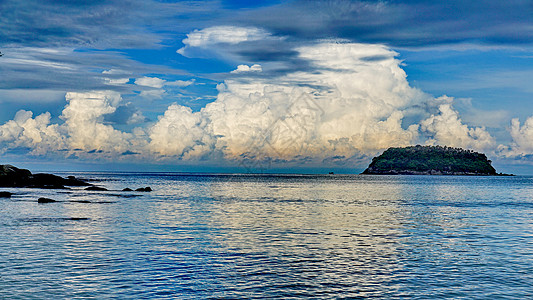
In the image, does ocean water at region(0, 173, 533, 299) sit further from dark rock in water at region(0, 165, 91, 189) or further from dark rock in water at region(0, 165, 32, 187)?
dark rock in water at region(0, 165, 91, 189)

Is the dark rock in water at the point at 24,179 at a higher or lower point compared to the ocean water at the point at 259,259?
higher

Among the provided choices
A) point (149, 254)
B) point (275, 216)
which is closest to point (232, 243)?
point (149, 254)

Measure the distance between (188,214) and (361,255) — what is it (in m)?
32.2

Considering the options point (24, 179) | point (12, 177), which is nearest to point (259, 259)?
point (12, 177)

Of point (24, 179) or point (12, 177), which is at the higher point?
point (12, 177)

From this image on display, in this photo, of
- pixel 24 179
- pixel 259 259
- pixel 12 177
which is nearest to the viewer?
pixel 259 259

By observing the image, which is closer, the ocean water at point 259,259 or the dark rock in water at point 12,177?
the ocean water at point 259,259

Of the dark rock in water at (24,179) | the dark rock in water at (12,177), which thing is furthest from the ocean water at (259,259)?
the dark rock in water at (24,179)

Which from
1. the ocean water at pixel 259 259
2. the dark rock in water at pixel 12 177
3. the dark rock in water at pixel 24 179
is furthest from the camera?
the dark rock in water at pixel 24 179

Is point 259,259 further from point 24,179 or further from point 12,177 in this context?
point 24,179

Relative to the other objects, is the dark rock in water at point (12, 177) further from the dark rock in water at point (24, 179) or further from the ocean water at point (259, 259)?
the ocean water at point (259, 259)

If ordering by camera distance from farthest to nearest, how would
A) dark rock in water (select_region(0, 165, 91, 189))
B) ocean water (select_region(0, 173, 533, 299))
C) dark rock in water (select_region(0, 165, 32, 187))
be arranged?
dark rock in water (select_region(0, 165, 91, 189)) < dark rock in water (select_region(0, 165, 32, 187)) < ocean water (select_region(0, 173, 533, 299))

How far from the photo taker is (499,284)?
22.8m

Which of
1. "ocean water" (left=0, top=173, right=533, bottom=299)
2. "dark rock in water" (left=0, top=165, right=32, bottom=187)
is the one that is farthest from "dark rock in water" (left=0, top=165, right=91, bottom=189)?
"ocean water" (left=0, top=173, right=533, bottom=299)
